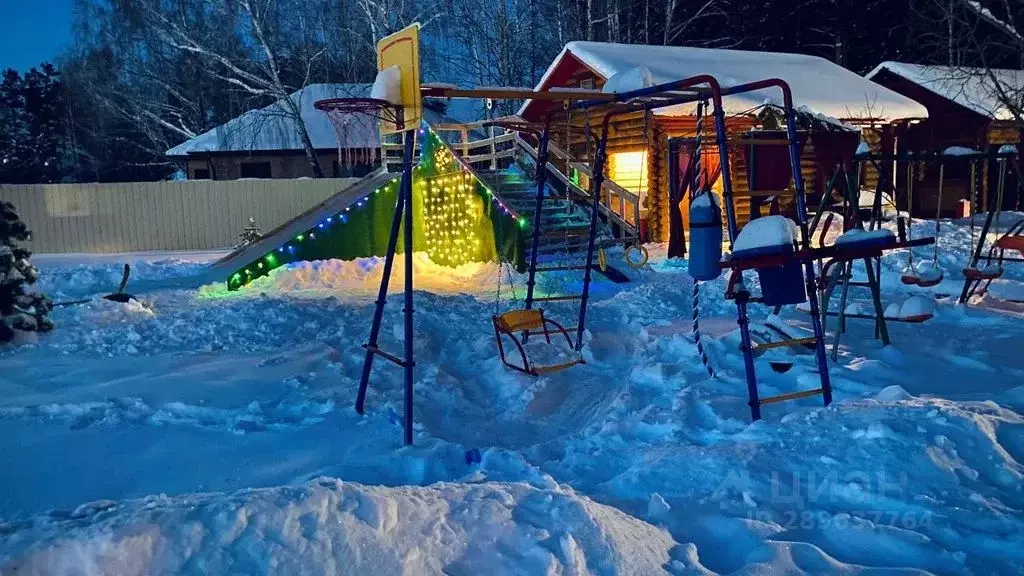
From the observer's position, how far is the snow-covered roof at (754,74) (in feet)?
62.6

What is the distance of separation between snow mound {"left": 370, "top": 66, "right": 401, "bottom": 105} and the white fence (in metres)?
18.6

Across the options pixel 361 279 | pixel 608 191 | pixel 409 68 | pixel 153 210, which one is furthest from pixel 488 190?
pixel 153 210

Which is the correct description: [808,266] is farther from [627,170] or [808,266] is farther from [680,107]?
[627,170]

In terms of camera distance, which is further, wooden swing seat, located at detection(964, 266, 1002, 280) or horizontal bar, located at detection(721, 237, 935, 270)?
wooden swing seat, located at detection(964, 266, 1002, 280)

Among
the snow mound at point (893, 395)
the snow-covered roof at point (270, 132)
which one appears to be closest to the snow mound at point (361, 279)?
the snow mound at point (893, 395)

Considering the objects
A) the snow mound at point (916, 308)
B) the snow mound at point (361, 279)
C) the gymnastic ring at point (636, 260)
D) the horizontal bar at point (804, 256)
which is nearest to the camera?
the horizontal bar at point (804, 256)

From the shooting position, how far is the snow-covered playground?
331cm

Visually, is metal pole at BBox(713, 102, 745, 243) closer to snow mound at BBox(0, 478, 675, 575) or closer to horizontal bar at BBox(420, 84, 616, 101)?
horizontal bar at BBox(420, 84, 616, 101)

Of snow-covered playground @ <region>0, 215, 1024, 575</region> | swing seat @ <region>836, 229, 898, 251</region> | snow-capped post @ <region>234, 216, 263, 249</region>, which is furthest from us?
snow-capped post @ <region>234, 216, 263, 249</region>

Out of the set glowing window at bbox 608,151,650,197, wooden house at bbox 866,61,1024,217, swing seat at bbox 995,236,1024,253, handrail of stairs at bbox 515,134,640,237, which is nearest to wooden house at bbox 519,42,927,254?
glowing window at bbox 608,151,650,197

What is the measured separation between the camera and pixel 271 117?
29859 mm

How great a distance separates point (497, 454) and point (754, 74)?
18.7m

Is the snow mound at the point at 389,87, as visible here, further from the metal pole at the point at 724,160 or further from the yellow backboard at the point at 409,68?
the metal pole at the point at 724,160

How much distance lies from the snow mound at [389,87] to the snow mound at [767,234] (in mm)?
2683
